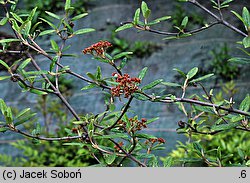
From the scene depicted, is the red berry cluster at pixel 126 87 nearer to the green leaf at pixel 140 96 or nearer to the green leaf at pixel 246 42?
the green leaf at pixel 140 96

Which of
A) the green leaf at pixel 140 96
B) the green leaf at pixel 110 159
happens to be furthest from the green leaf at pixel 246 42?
the green leaf at pixel 110 159

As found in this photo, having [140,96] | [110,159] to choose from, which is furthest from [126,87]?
[110,159]

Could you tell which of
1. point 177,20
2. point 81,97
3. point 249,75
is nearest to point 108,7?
point 177,20

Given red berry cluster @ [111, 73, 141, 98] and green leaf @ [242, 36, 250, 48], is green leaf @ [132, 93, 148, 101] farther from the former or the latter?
green leaf @ [242, 36, 250, 48]

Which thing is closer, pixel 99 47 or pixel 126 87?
pixel 126 87

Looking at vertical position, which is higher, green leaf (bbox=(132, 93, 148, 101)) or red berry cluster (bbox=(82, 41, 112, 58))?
red berry cluster (bbox=(82, 41, 112, 58))

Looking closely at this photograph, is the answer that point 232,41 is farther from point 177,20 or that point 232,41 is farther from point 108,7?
point 108,7

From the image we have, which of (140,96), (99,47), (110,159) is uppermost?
(99,47)

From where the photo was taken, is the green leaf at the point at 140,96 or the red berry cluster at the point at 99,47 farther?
the red berry cluster at the point at 99,47

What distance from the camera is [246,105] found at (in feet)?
3.52

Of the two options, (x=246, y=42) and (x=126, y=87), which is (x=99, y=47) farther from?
(x=246, y=42)

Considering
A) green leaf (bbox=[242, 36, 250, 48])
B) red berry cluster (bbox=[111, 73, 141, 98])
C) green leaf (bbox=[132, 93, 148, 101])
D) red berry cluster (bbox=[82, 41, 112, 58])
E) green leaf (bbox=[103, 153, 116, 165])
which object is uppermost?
green leaf (bbox=[242, 36, 250, 48])

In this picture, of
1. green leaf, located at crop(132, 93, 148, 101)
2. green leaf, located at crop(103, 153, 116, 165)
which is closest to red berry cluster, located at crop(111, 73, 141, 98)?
green leaf, located at crop(132, 93, 148, 101)

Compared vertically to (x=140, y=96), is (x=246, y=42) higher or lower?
higher
